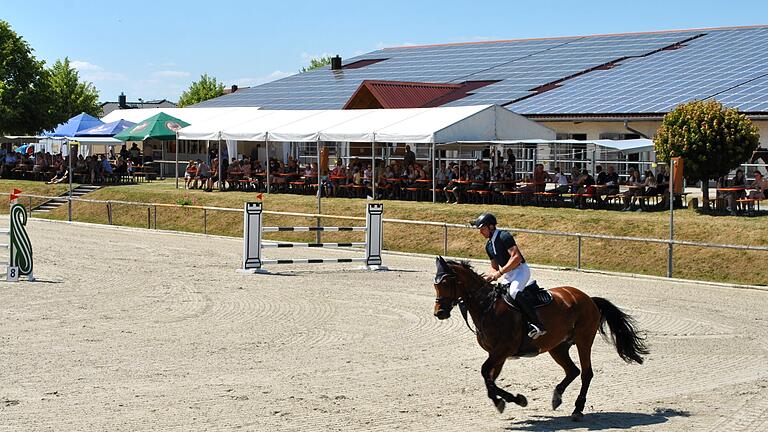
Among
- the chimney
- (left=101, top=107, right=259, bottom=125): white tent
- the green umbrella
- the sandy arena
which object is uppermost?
the chimney

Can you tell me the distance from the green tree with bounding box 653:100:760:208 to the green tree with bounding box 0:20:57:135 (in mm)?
35768

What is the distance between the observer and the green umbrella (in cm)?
4281

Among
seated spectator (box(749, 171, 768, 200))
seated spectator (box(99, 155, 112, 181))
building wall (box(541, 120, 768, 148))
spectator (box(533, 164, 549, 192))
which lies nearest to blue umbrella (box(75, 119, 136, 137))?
seated spectator (box(99, 155, 112, 181))

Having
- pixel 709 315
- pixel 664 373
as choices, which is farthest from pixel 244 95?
pixel 664 373

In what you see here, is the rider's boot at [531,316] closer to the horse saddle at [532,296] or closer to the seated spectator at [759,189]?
the horse saddle at [532,296]

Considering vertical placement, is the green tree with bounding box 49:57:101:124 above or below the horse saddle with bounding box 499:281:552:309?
above

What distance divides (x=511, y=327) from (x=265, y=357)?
13.7 feet

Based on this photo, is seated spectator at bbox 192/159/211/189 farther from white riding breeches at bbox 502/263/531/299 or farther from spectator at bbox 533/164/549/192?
white riding breeches at bbox 502/263/531/299

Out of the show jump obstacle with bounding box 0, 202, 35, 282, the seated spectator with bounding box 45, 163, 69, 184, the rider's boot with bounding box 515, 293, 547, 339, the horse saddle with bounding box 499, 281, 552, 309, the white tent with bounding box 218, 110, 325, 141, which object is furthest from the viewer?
the seated spectator with bounding box 45, 163, 69, 184

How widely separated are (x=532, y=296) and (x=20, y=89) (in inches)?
1917

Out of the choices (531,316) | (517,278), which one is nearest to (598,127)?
(517,278)

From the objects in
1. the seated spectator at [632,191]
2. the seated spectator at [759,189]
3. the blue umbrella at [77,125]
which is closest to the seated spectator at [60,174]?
the blue umbrella at [77,125]

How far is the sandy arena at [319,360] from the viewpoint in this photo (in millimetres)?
10875

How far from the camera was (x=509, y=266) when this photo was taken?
1126 centimetres
